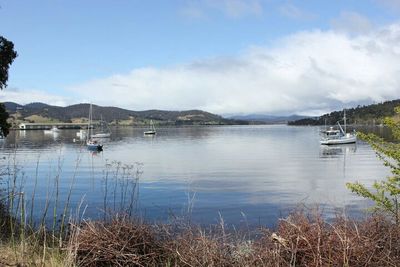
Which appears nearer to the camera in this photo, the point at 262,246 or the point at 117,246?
the point at 262,246

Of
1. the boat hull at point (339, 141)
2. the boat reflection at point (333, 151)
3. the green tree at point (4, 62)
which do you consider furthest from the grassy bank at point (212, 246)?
the boat hull at point (339, 141)

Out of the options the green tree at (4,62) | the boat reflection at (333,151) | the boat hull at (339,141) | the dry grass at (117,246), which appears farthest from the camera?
the boat hull at (339,141)

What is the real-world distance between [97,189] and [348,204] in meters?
20.7

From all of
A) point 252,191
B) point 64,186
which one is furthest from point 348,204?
point 64,186

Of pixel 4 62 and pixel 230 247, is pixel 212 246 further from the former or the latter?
pixel 4 62

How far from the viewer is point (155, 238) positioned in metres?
8.90

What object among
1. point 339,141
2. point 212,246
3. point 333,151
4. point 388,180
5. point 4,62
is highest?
point 4,62

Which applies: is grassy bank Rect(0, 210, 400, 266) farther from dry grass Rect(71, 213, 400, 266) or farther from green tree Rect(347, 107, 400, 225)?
green tree Rect(347, 107, 400, 225)

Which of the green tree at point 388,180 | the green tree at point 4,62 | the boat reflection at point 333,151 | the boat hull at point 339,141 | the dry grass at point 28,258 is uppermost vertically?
the green tree at point 4,62

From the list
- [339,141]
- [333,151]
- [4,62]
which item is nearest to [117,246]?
[4,62]

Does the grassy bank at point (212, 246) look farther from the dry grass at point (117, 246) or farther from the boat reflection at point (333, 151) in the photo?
the boat reflection at point (333, 151)

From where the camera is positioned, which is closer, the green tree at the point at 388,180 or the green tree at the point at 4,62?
the green tree at the point at 388,180

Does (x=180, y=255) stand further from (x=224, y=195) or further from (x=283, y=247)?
(x=224, y=195)

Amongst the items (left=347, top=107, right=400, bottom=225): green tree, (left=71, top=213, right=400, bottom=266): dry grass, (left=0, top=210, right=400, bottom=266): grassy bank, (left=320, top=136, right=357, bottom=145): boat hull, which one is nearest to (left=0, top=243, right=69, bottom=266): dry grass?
(left=0, top=210, right=400, bottom=266): grassy bank
